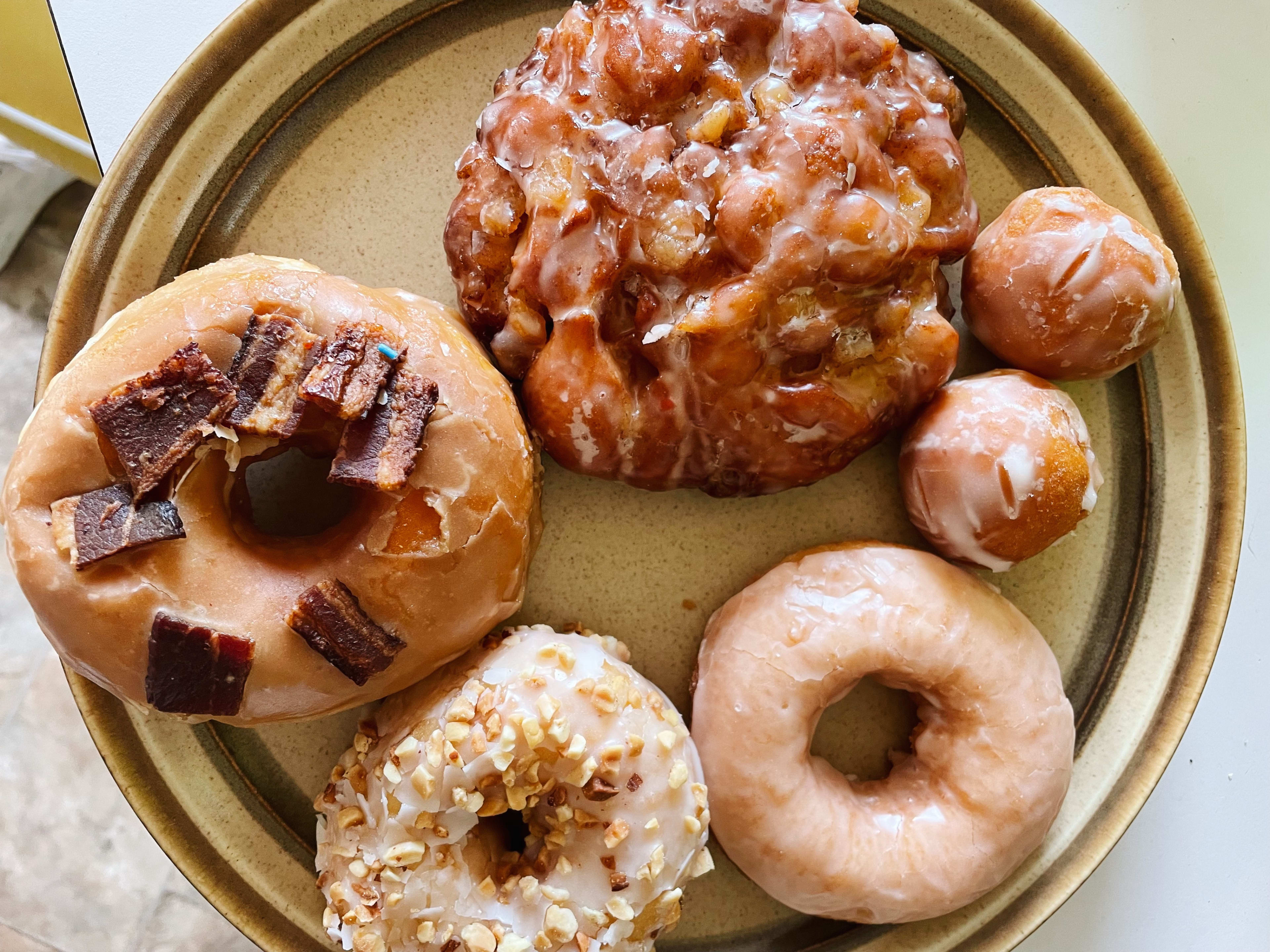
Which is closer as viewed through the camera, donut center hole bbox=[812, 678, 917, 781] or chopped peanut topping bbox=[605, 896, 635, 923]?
chopped peanut topping bbox=[605, 896, 635, 923]

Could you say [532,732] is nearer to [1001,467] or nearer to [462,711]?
[462,711]

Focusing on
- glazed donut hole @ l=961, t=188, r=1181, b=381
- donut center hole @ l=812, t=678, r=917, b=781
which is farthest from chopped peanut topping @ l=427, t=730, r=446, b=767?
glazed donut hole @ l=961, t=188, r=1181, b=381

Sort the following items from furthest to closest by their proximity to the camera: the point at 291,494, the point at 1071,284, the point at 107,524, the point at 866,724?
1. the point at 866,724
2. the point at 291,494
3. the point at 1071,284
4. the point at 107,524

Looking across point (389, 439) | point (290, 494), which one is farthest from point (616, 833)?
point (290, 494)

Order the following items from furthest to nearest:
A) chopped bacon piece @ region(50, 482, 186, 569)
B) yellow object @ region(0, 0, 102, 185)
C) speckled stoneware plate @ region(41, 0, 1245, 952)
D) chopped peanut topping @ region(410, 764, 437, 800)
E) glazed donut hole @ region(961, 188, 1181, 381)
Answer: yellow object @ region(0, 0, 102, 185)
speckled stoneware plate @ region(41, 0, 1245, 952)
glazed donut hole @ region(961, 188, 1181, 381)
chopped peanut topping @ region(410, 764, 437, 800)
chopped bacon piece @ region(50, 482, 186, 569)

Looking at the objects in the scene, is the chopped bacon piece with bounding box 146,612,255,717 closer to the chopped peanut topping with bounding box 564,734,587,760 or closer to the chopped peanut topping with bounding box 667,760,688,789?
the chopped peanut topping with bounding box 564,734,587,760

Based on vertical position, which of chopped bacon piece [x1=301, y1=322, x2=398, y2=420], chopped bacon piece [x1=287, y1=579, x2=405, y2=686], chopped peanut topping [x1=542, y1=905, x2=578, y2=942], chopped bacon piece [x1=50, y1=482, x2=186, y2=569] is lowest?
chopped peanut topping [x1=542, y1=905, x2=578, y2=942]
